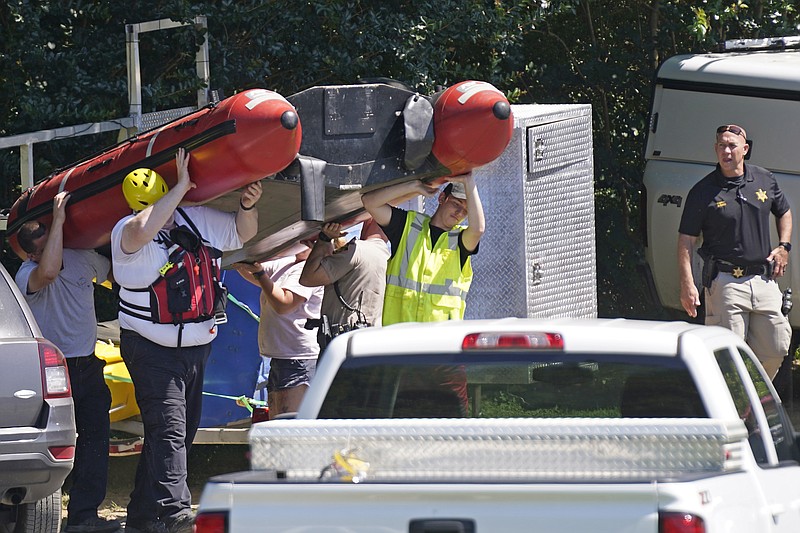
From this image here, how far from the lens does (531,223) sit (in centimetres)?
870

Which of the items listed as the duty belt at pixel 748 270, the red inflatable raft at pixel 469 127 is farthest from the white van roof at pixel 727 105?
the red inflatable raft at pixel 469 127

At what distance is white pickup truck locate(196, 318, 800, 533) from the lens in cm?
340

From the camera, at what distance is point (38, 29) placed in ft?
32.7

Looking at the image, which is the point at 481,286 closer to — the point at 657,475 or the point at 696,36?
the point at 696,36

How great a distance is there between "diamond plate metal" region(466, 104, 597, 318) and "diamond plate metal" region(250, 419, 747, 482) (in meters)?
4.80

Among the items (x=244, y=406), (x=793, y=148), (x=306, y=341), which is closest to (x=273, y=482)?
(x=306, y=341)

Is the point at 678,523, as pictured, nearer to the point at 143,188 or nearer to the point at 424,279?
the point at 424,279

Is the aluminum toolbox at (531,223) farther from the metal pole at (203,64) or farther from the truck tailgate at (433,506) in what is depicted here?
the truck tailgate at (433,506)

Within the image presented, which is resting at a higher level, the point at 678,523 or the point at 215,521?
the point at 678,523

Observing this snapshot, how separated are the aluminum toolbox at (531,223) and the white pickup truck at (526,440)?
391 cm

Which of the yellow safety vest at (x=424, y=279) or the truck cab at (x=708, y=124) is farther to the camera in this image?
the truck cab at (x=708, y=124)

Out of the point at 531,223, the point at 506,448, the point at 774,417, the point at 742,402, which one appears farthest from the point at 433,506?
the point at 531,223

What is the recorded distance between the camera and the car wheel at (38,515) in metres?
6.26

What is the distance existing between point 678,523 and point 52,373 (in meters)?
3.44
